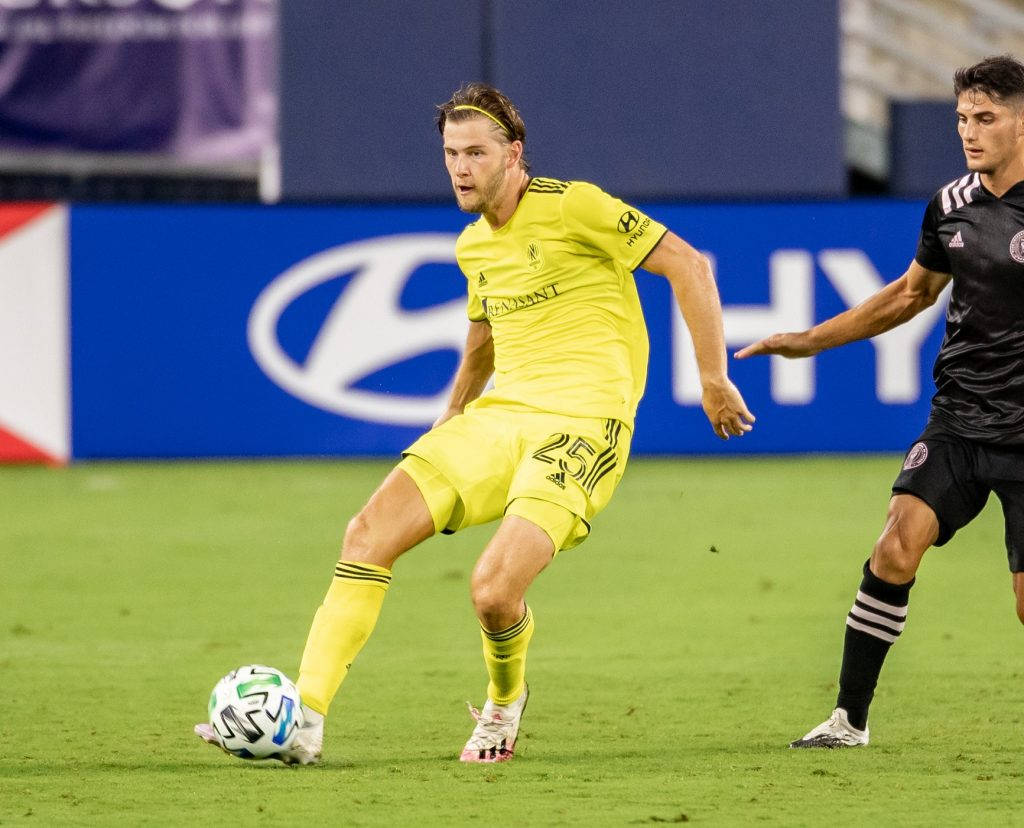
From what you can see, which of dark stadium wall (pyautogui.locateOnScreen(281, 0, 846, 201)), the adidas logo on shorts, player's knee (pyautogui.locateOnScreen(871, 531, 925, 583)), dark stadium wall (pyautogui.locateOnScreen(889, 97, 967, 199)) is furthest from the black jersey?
dark stadium wall (pyautogui.locateOnScreen(889, 97, 967, 199))

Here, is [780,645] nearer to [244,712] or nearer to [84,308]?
[244,712]

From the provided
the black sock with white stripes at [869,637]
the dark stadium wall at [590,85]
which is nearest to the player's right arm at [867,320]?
the black sock with white stripes at [869,637]

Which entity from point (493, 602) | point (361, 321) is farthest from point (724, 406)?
point (361, 321)

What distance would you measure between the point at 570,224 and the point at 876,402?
27.9 feet

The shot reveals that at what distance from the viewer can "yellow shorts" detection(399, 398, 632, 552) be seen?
18.9 feet

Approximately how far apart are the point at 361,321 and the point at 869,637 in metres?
8.41

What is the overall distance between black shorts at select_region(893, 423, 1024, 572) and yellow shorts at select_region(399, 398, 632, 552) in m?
0.90

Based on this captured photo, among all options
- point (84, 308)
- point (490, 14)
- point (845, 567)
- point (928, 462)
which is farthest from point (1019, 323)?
point (490, 14)

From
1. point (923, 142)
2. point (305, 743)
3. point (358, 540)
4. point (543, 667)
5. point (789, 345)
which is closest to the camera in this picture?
point (305, 743)

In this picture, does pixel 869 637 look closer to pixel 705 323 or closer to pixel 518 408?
pixel 705 323

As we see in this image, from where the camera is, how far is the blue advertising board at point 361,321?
14.0 metres

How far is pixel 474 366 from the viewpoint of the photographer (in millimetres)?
6500

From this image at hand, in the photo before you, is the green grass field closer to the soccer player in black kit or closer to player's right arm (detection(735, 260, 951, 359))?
the soccer player in black kit

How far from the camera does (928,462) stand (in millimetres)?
5871
